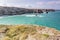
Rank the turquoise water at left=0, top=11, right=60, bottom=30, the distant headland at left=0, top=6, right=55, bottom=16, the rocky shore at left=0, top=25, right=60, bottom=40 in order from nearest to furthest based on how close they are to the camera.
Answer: the rocky shore at left=0, top=25, right=60, bottom=40 < the turquoise water at left=0, top=11, right=60, bottom=30 < the distant headland at left=0, top=6, right=55, bottom=16

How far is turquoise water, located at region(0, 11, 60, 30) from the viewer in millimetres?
3213

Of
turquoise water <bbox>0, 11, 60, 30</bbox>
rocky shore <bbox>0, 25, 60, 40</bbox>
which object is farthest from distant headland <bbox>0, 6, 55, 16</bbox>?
rocky shore <bbox>0, 25, 60, 40</bbox>

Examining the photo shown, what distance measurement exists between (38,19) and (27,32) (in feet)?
1.16

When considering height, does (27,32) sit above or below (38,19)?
below

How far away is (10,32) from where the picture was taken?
3340 millimetres

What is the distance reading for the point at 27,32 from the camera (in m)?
3.25

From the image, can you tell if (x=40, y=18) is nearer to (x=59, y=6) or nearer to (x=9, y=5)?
(x=59, y=6)

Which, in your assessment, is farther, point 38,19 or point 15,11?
point 15,11

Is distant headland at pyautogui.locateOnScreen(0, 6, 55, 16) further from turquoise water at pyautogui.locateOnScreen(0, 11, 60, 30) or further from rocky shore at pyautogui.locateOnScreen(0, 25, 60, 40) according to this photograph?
rocky shore at pyautogui.locateOnScreen(0, 25, 60, 40)

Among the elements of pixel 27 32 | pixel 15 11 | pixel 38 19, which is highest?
pixel 15 11

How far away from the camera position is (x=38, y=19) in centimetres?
331

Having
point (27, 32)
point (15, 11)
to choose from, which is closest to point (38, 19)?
point (27, 32)

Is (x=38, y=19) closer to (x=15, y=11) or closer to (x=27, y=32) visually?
(x=27, y=32)

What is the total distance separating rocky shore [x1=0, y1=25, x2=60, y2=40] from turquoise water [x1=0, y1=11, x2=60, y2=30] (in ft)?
0.28
